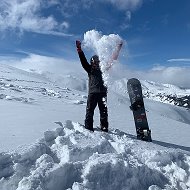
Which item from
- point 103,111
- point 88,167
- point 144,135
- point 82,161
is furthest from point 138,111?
point 88,167

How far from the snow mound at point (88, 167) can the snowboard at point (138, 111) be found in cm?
143

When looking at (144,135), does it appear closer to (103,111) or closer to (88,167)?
(103,111)

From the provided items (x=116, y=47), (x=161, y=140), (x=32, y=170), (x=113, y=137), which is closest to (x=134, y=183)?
(x=32, y=170)

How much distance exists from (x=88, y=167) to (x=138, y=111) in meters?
3.72


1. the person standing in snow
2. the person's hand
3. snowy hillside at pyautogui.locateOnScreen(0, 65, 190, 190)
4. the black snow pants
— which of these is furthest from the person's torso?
snowy hillside at pyautogui.locateOnScreen(0, 65, 190, 190)

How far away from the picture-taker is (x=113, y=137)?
798 centimetres

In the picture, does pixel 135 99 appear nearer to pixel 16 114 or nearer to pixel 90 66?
pixel 90 66

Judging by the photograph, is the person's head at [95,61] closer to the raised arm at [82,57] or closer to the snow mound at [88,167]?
the raised arm at [82,57]

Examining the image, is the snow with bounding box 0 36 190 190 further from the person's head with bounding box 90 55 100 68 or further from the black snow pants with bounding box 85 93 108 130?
the person's head with bounding box 90 55 100 68

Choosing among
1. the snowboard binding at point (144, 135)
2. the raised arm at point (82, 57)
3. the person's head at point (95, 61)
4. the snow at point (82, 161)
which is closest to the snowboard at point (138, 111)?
the snowboard binding at point (144, 135)

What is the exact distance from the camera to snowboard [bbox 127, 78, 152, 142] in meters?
A: 8.56

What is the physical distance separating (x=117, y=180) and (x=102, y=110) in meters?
3.66

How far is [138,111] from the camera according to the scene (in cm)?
896

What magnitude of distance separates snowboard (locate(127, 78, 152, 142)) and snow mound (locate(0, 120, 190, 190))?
1.43m
